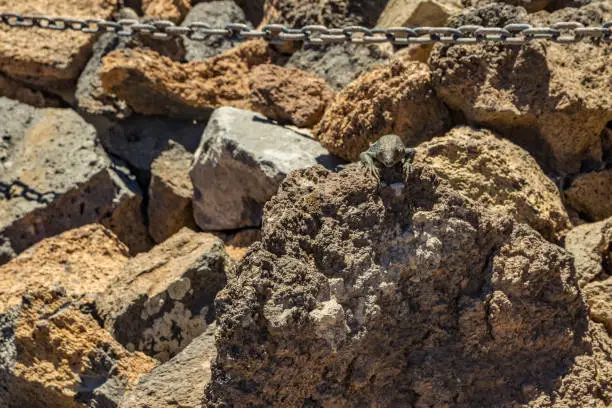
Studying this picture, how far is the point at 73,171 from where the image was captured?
439cm

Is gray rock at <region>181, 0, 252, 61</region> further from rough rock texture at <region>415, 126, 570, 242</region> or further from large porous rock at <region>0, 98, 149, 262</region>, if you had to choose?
rough rock texture at <region>415, 126, 570, 242</region>

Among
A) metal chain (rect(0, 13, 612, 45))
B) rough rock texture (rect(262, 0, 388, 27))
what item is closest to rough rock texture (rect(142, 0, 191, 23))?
rough rock texture (rect(262, 0, 388, 27))

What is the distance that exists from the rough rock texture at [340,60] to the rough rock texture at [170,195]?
0.79 meters

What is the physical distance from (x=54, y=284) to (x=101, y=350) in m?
0.48

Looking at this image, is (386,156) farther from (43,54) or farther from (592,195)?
(43,54)

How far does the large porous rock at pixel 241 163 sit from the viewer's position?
12.9 feet

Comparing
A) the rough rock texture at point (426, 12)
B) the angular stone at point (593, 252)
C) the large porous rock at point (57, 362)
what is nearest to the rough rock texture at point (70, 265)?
the large porous rock at point (57, 362)

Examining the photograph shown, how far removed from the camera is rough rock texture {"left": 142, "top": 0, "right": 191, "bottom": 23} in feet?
17.5

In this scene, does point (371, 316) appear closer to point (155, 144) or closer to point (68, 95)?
point (155, 144)

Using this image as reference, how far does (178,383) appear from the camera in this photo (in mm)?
3105

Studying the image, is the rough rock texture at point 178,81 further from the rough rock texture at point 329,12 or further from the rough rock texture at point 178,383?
the rough rock texture at point 178,383

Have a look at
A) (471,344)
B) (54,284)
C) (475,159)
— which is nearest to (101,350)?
(54,284)

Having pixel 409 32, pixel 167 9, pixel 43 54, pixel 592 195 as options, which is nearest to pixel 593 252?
pixel 592 195

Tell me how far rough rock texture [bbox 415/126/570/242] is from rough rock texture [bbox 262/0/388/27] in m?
1.41
